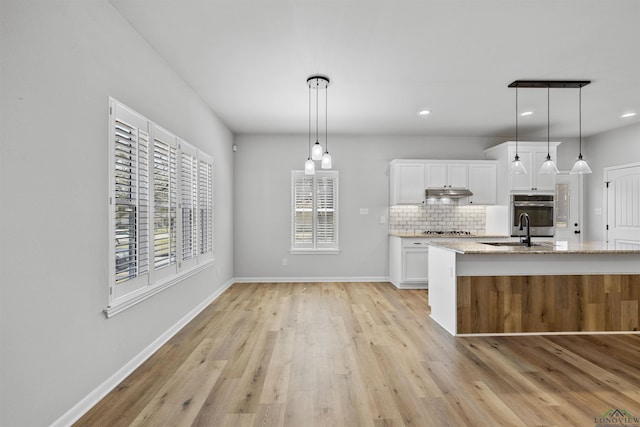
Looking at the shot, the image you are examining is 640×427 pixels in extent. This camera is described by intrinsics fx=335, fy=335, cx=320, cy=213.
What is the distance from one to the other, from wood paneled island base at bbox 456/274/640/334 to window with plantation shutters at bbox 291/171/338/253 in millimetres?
3076

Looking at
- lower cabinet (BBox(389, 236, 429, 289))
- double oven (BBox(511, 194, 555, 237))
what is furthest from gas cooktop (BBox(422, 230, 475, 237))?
double oven (BBox(511, 194, 555, 237))

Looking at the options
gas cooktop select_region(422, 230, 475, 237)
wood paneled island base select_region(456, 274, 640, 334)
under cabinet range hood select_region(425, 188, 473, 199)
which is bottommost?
wood paneled island base select_region(456, 274, 640, 334)

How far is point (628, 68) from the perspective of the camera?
3.47 meters

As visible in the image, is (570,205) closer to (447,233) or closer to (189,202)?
(447,233)

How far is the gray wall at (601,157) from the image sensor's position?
5.62m

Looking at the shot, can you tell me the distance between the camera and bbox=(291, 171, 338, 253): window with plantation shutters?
632 centimetres

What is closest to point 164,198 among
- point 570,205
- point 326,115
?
point 326,115

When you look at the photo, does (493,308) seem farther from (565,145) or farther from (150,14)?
(565,145)

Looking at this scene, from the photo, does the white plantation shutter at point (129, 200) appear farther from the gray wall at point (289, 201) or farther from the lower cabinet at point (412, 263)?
the lower cabinet at point (412, 263)

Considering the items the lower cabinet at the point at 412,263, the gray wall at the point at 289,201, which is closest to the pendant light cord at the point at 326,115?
the gray wall at the point at 289,201

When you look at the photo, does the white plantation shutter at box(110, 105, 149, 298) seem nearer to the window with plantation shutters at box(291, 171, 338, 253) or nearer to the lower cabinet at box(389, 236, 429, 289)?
the window with plantation shutters at box(291, 171, 338, 253)

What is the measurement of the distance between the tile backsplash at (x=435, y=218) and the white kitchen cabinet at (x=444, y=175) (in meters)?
0.49

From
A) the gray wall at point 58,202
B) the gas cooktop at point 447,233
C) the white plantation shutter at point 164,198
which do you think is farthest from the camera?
the gas cooktop at point 447,233

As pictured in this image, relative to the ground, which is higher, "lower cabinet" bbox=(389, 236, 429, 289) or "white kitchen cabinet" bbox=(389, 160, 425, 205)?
"white kitchen cabinet" bbox=(389, 160, 425, 205)
